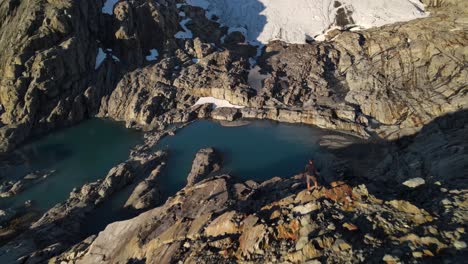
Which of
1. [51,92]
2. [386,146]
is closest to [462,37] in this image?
[386,146]

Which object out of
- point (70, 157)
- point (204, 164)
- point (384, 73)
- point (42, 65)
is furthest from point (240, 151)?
point (42, 65)

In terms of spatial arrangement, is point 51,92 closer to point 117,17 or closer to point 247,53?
point 117,17

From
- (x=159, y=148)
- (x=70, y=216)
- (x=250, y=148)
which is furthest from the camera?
(x=159, y=148)

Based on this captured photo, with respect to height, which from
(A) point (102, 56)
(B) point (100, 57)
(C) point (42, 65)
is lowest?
(C) point (42, 65)

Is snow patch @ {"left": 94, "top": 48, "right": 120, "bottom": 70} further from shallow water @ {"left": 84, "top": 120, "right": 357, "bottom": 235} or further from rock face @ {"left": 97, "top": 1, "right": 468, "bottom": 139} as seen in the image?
shallow water @ {"left": 84, "top": 120, "right": 357, "bottom": 235}

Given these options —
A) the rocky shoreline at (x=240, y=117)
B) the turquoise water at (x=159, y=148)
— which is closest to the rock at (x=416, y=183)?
the rocky shoreline at (x=240, y=117)

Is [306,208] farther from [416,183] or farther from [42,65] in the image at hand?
[42,65]
